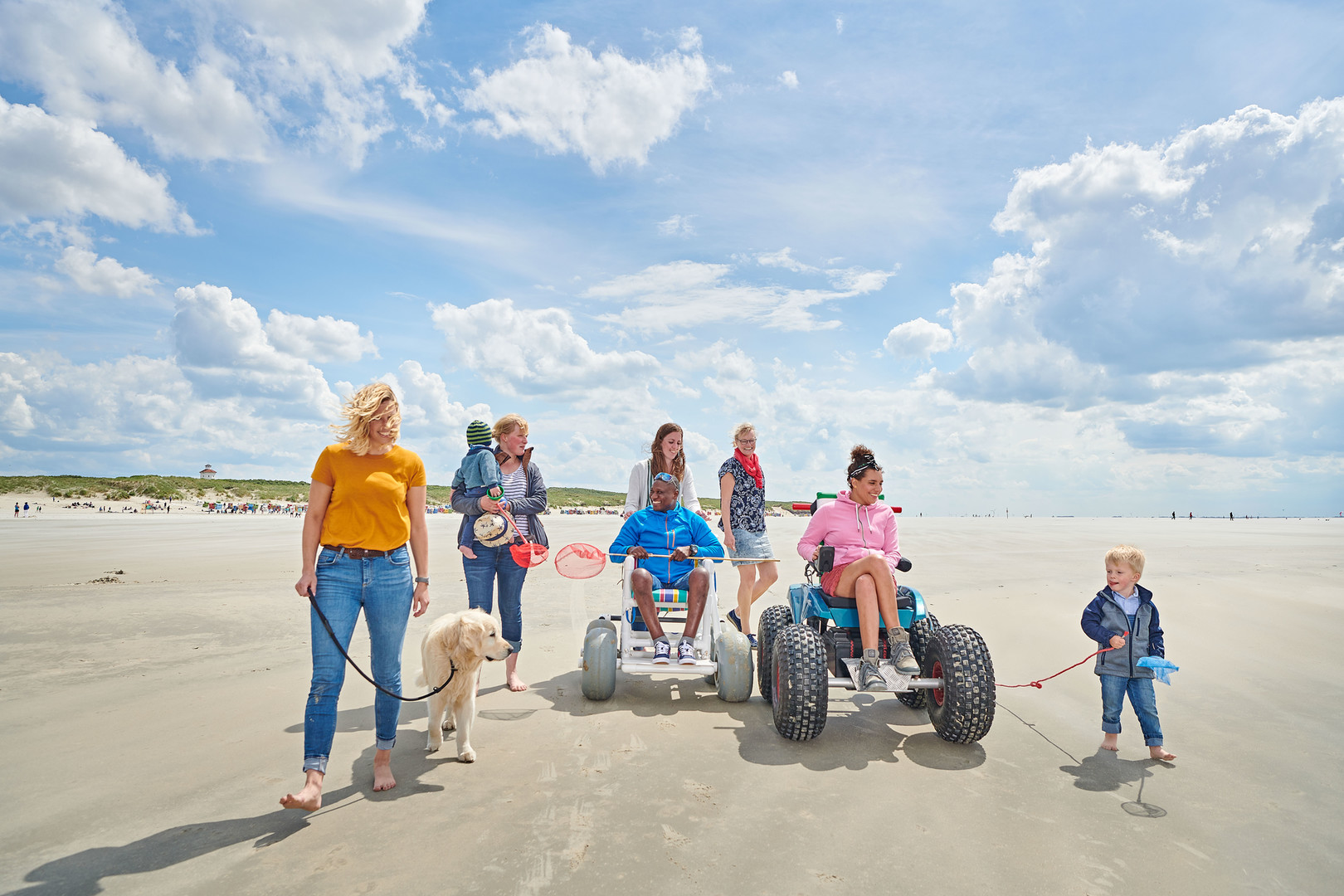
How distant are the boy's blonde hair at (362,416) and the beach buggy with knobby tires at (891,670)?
Result: 3105mm

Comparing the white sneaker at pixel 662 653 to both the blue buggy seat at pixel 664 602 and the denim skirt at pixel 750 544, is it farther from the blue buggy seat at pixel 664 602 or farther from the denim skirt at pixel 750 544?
the denim skirt at pixel 750 544

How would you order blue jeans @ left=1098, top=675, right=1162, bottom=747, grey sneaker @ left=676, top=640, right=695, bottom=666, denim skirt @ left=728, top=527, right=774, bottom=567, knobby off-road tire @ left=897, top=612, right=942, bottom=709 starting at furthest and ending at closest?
denim skirt @ left=728, top=527, right=774, bottom=567 → grey sneaker @ left=676, top=640, right=695, bottom=666 → knobby off-road tire @ left=897, top=612, right=942, bottom=709 → blue jeans @ left=1098, top=675, right=1162, bottom=747

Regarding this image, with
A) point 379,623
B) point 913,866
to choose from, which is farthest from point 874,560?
point 379,623

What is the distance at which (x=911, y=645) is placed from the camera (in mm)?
5551

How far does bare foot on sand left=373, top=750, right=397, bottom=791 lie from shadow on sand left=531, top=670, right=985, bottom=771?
1777 millimetres

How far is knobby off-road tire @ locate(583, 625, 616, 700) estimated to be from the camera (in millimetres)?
5891

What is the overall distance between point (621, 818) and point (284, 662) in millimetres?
5161

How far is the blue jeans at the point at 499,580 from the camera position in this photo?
5.91 metres

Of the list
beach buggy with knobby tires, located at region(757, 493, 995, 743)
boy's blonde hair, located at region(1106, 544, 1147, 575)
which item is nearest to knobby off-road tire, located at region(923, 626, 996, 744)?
beach buggy with knobby tires, located at region(757, 493, 995, 743)

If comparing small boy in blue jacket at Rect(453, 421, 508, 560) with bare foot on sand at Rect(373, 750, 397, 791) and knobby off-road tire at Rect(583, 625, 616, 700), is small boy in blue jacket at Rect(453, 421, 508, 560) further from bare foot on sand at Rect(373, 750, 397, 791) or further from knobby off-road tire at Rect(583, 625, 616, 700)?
bare foot on sand at Rect(373, 750, 397, 791)

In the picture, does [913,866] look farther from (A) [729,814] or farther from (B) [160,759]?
(B) [160,759]

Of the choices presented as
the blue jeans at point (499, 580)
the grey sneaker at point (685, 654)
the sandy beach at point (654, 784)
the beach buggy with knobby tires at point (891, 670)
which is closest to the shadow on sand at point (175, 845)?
the sandy beach at point (654, 784)

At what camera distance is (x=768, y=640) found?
20.3 feet

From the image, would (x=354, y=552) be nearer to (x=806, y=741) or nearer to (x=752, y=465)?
(x=806, y=741)
